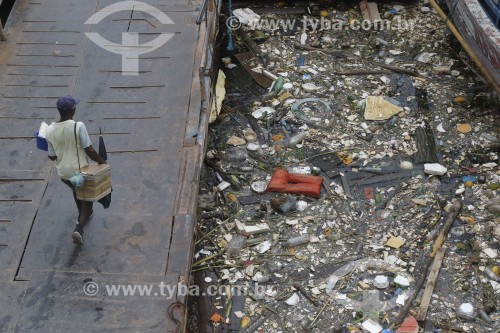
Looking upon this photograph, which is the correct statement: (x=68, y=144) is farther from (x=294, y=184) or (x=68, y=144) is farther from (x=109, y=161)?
(x=294, y=184)

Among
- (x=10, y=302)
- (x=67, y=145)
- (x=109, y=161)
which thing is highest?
(x=67, y=145)

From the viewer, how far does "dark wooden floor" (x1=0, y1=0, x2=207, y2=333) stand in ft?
16.7

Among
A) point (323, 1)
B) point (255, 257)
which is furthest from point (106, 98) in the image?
point (323, 1)

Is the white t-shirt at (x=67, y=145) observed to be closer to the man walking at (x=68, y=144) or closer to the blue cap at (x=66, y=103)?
the man walking at (x=68, y=144)

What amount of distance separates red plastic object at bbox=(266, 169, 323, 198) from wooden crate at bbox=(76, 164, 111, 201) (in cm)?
211

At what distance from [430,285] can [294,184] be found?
68.7 inches

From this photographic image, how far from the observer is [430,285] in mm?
6078

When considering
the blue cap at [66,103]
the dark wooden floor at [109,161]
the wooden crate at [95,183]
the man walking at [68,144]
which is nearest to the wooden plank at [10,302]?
the dark wooden floor at [109,161]

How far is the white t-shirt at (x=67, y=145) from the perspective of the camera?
5027 millimetres

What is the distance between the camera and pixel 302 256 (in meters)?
6.41

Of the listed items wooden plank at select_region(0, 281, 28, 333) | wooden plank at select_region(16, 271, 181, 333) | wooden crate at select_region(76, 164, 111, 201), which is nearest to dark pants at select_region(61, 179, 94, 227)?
wooden crate at select_region(76, 164, 111, 201)

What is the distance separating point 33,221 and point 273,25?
16.2 feet

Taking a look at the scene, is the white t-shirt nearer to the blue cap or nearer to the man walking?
the man walking

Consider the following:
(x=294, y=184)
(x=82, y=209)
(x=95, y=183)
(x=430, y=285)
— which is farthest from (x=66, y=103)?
(x=430, y=285)
